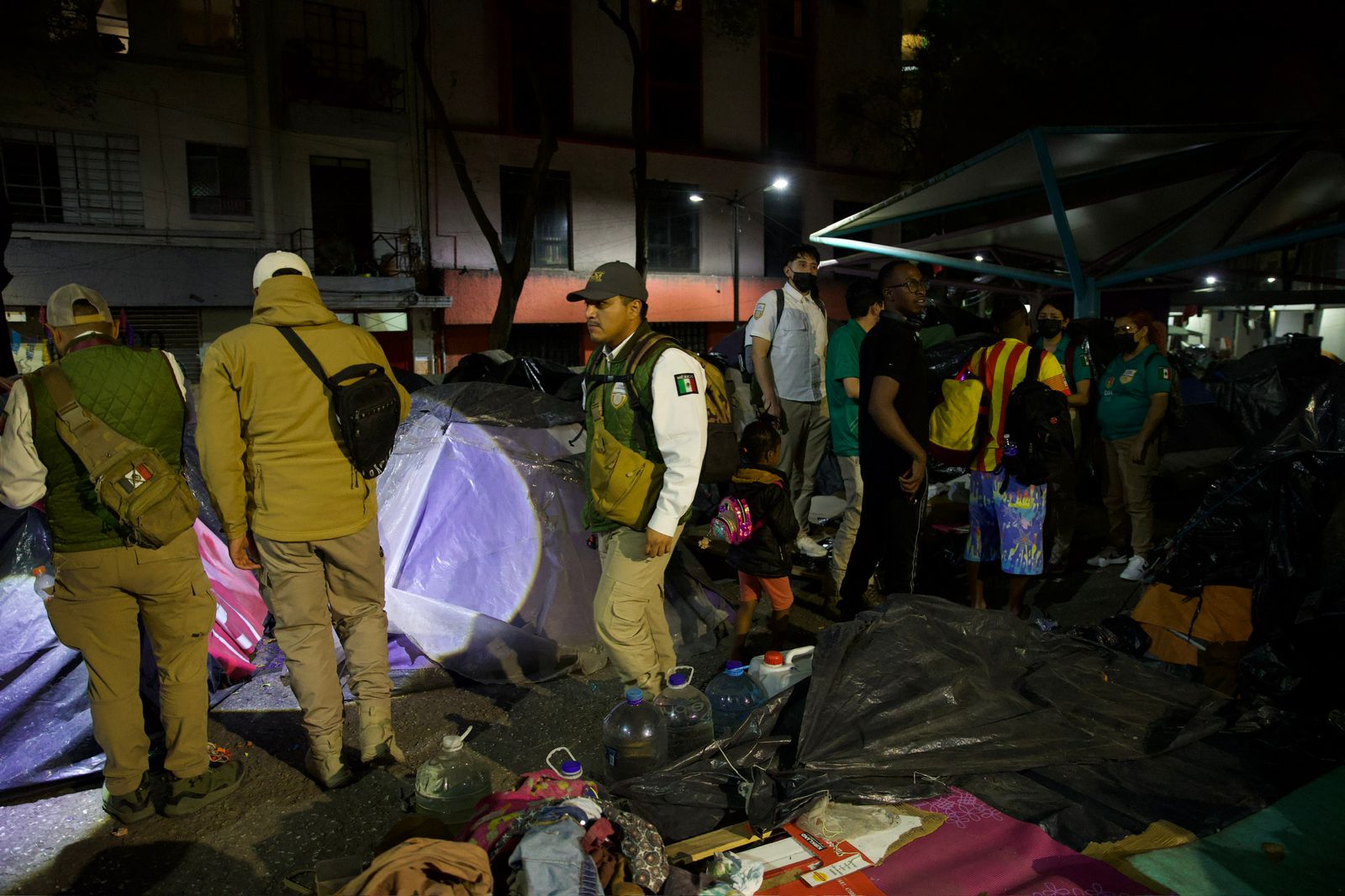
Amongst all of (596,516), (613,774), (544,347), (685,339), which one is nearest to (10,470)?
(596,516)

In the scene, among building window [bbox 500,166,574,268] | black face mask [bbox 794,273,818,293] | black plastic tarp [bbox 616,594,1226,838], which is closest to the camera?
black plastic tarp [bbox 616,594,1226,838]

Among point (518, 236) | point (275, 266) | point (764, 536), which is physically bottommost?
point (764, 536)

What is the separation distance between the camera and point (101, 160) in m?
18.4

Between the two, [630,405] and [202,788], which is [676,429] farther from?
[202,788]

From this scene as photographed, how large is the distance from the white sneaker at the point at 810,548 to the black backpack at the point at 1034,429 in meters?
1.83

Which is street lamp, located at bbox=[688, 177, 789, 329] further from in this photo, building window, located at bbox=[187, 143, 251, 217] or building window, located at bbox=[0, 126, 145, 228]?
building window, located at bbox=[0, 126, 145, 228]

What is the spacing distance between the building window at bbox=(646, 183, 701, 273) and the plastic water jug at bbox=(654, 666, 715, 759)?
22.7m

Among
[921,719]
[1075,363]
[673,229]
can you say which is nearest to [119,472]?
[921,719]

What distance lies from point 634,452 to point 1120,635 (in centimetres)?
271

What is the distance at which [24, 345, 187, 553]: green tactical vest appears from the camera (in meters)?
3.00

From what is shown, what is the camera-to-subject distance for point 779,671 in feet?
11.9

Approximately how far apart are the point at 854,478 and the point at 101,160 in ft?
63.2

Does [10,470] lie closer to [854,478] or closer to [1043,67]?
[854,478]

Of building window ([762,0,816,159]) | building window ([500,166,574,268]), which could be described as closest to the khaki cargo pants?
building window ([500,166,574,268])
